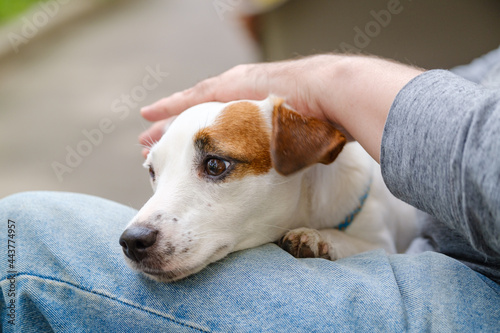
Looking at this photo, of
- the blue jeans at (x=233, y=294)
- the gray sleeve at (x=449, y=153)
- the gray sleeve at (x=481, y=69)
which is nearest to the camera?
the gray sleeve at (x=449, y=153)

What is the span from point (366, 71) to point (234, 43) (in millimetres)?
3885

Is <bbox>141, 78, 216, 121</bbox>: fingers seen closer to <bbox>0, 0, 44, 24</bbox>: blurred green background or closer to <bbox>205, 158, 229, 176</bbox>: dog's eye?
<bbox>205, 158, 229, 176</bbox>: dog's eye

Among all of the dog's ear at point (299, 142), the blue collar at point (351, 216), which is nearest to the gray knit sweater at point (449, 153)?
the dog's ear at point (299, 142)

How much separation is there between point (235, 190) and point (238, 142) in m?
0.15

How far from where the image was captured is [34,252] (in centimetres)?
120

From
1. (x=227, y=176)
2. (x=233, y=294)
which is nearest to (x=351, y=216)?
(x=227, y=176)

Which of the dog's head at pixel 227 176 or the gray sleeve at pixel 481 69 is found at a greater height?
the dog's head at pixel 227 176

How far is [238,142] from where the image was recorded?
1415mm

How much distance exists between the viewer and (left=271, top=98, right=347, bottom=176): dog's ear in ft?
4.54

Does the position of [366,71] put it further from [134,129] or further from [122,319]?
[134,129]

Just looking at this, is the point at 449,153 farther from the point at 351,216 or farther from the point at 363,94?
the point at 351,216

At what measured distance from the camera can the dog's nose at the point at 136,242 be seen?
1.18 metres

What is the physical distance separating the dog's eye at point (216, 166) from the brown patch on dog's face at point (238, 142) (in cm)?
1

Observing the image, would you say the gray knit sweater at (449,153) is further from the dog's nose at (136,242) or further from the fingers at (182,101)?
the fingers at (182,101)
